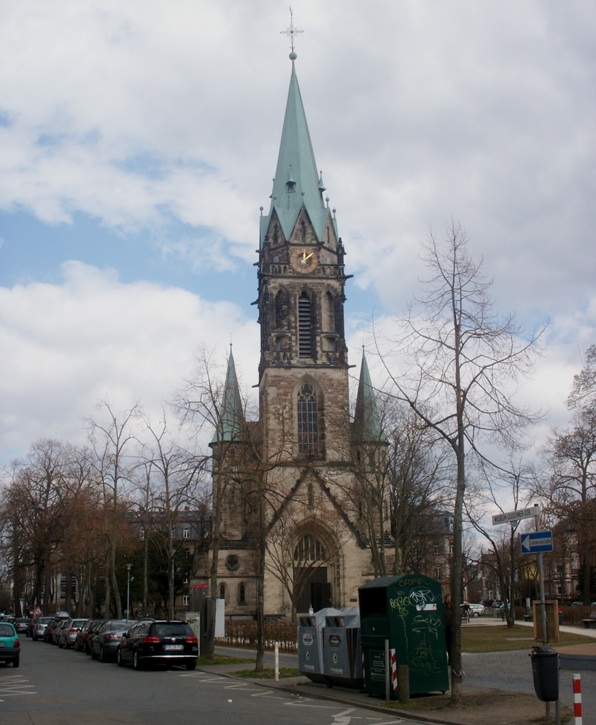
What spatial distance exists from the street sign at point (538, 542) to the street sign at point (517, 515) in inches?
11.4

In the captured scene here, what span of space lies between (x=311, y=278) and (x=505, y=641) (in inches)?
1416

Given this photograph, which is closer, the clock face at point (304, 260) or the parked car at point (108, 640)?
the parked car at point (108, 640)

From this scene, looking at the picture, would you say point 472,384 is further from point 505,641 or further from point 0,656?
point 505,641

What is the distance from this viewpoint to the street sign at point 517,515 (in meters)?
13.0

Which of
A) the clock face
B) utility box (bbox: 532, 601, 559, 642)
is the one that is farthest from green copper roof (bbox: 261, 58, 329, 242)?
utility box (bbox: 532, 601, 559, 642)

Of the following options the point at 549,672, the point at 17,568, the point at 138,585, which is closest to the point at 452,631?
the point at 549,672

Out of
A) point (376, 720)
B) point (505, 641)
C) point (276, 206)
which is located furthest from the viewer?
point (276, 206)

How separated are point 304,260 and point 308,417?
1141 cm

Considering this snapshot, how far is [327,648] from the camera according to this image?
17391 millimetres

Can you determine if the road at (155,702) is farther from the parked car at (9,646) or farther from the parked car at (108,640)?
the parked car at (108,640)

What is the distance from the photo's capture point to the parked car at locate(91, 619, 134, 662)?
2859cm

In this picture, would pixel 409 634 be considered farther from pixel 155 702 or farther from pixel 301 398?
pixel 301 398

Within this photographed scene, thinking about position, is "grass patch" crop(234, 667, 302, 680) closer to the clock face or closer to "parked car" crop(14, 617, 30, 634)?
the clock face

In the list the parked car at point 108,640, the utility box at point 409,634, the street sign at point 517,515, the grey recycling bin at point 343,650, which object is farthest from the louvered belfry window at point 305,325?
the street sign at point 517,515
